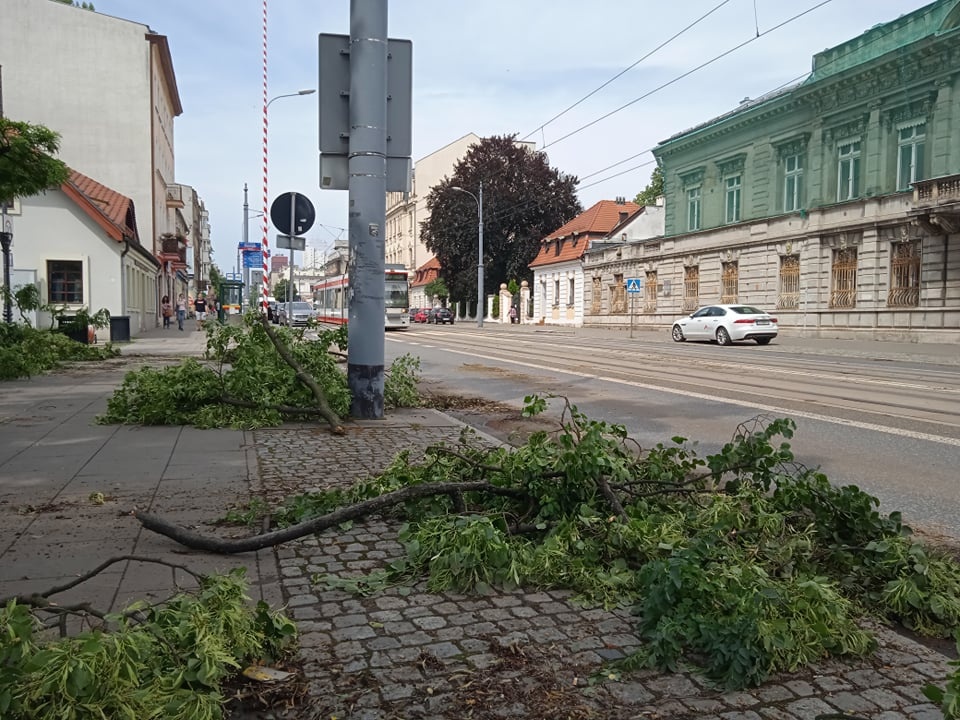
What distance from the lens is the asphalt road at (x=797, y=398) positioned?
6.21 m

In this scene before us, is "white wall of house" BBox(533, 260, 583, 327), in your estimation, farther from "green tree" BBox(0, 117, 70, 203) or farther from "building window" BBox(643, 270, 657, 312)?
"green tree" BBox(0, 117, 70, 203)

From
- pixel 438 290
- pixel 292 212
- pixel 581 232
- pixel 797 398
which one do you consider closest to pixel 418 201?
pixel 438 290

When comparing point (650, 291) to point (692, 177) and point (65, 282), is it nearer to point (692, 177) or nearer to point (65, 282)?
point (692, 177)

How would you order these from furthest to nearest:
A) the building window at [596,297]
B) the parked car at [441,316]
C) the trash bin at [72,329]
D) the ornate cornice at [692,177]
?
the parked car at [441,316] → the building window at [596,297] → the ornate cornice at [692,177] → the trash bin at [72,329]

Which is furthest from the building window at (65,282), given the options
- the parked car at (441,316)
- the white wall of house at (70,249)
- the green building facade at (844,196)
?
the parked car at (441,316)

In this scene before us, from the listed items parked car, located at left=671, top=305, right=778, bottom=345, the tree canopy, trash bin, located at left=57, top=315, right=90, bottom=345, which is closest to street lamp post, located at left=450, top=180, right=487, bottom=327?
the tree canopy

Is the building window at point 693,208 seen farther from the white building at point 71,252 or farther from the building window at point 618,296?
the white building at point 71,252

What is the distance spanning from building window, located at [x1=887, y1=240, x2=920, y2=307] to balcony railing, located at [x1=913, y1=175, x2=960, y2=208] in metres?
1.81

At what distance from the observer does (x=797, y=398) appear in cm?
1095

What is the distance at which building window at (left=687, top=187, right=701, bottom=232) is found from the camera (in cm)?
4138

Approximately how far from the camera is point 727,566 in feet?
11.0

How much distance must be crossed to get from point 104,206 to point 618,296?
1122 inches

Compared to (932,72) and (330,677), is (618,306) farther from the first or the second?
(330,677)

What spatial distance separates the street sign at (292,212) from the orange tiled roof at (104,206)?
1254 cm
